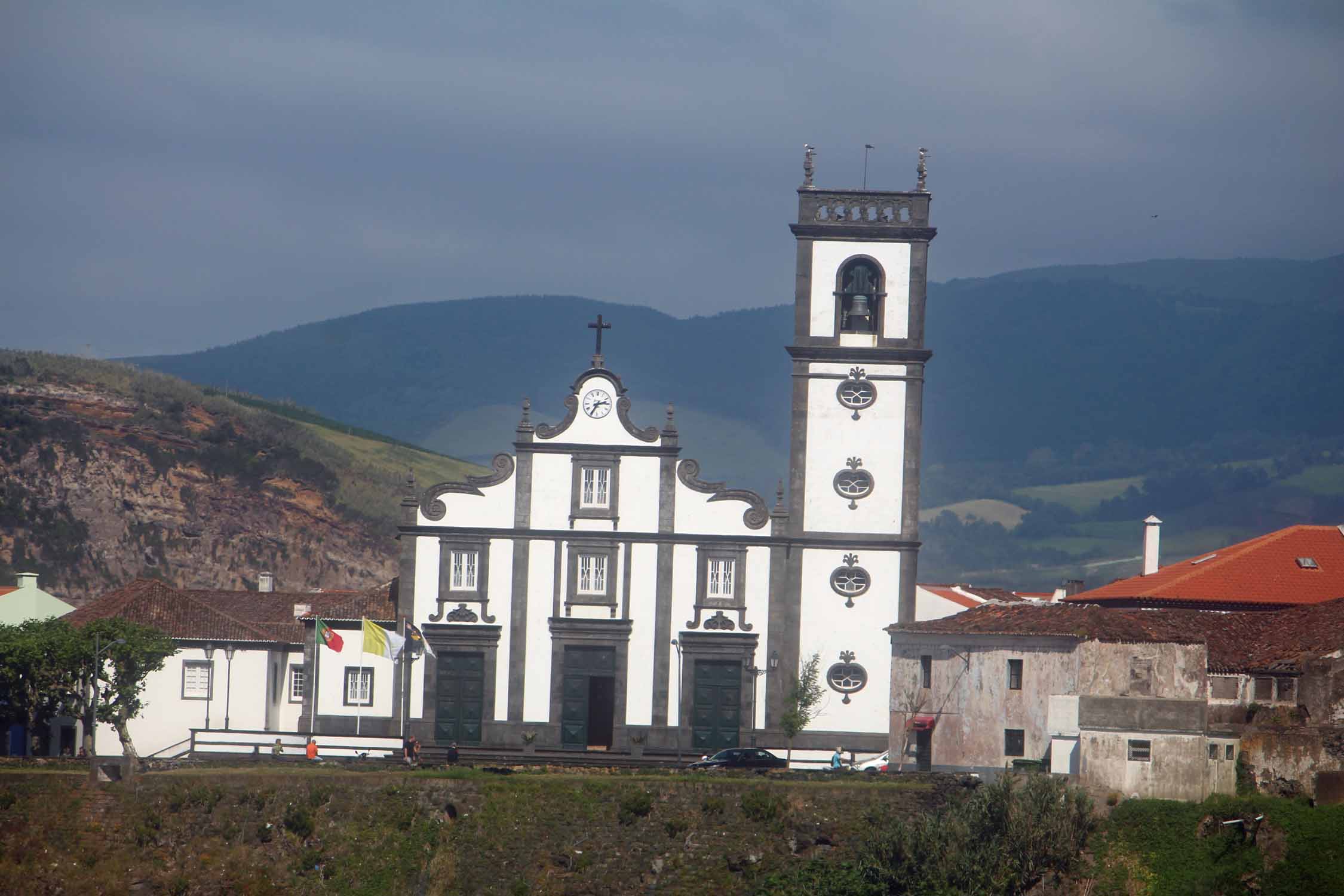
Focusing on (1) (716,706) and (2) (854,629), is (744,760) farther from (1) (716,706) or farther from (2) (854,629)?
(2) (854,629)

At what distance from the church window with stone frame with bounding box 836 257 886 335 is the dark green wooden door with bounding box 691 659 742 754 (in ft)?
36.0

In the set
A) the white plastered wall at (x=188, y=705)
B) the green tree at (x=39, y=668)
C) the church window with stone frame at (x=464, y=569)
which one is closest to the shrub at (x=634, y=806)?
the church window with stone frame at (x=464, y=569)

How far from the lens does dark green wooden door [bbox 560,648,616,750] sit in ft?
189

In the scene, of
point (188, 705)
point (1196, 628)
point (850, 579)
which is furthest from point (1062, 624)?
point (188, 705)

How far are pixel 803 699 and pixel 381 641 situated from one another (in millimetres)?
12354

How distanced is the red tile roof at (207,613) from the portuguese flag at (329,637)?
106 centimetres

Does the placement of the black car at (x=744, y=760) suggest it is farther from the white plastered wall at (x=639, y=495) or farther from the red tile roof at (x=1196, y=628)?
the white plastered wall at (x=639, y=495)

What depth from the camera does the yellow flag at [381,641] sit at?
56.3m

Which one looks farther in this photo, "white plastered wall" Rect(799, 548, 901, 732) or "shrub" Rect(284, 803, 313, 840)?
"white plastered wall" Rect(799, 548, 901, 732)

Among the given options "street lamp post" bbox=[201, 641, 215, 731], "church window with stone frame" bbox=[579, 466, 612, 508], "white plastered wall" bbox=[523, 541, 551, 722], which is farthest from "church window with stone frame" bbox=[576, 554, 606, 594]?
"street lamp post" bbox=[201, 641, 215, 731]

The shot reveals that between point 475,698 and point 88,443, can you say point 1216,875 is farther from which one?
point 88,443

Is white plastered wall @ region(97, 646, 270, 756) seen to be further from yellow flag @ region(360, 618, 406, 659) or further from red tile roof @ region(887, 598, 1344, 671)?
red tile roof @ region(887, 598, 1344, 671)

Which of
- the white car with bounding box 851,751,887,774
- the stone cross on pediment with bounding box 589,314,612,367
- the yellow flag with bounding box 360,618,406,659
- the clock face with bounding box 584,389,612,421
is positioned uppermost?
the stone cross on pediment with bounding box 589,314,612,367

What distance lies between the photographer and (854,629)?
189 feet
